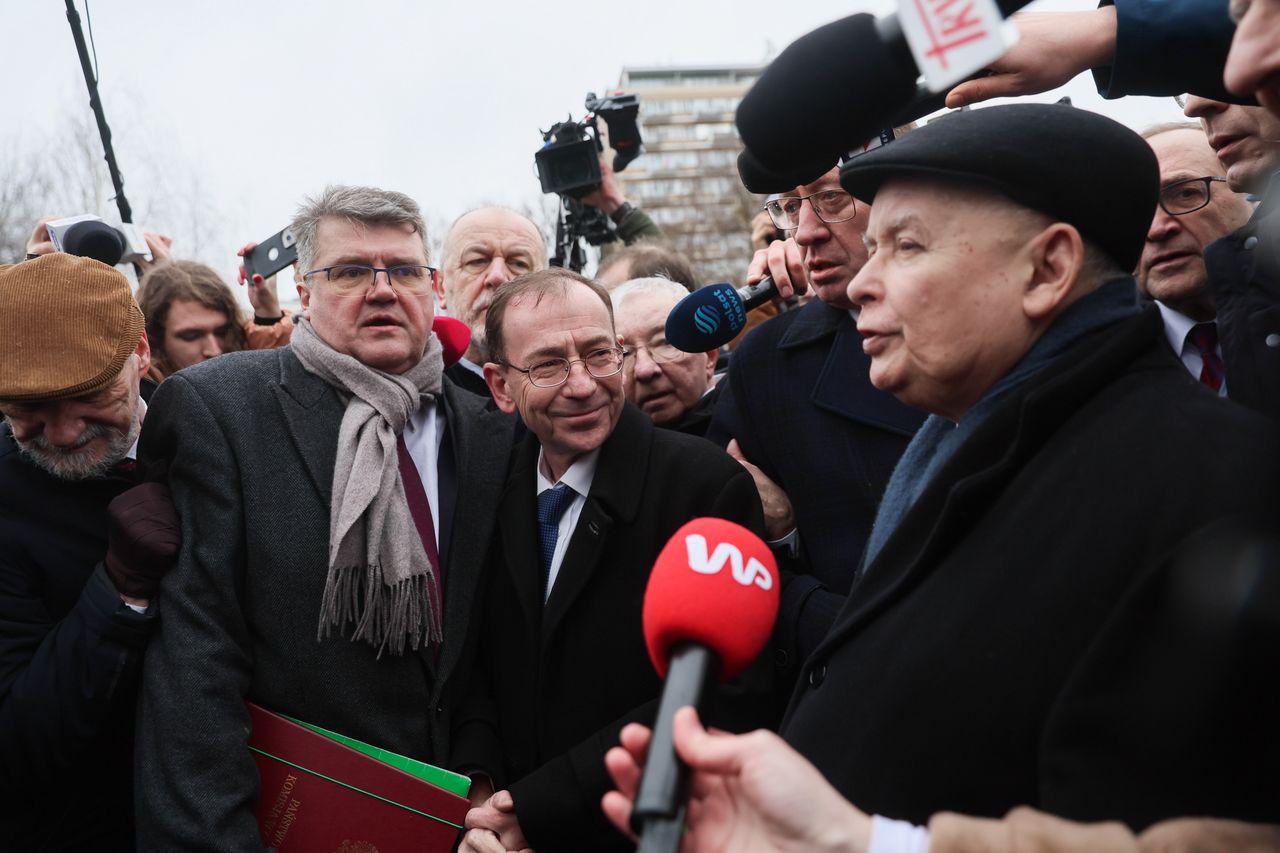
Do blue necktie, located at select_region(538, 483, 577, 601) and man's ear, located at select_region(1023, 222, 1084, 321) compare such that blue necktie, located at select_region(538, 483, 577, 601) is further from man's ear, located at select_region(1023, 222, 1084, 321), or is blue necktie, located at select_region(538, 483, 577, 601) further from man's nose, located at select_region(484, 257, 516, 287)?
man's nose, located at select_region(484, 257, 516, 287)

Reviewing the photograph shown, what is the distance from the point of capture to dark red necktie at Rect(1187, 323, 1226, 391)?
2799mm

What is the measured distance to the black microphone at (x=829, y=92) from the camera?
5.18 feet

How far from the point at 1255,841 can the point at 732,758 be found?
1.95ft

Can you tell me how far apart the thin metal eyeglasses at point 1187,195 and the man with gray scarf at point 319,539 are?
2.12 metres

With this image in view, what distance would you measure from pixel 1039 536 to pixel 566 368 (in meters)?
1.53

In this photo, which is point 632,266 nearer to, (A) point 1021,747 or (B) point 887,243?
(B) point 887,243

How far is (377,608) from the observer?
8.20 feet

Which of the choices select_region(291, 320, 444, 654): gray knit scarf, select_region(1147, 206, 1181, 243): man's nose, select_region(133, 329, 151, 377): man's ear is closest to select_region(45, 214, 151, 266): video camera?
select_region(133, 329, 151, 377): man's ear

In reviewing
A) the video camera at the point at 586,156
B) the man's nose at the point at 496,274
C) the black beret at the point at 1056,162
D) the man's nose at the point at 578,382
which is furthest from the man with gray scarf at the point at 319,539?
the video camera at the point at 586,156

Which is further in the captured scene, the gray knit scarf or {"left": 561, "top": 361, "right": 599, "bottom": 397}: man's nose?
{"left": 561, "top": 361, "right": 599, "bottom": 397}: man's nose

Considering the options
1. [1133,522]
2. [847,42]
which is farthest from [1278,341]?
[847,42]

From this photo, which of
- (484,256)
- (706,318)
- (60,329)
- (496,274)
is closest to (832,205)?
(706,318)

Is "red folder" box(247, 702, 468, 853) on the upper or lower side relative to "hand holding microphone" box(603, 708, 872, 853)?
lower

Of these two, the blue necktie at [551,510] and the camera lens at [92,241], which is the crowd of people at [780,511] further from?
the camera lens at [92,241]
